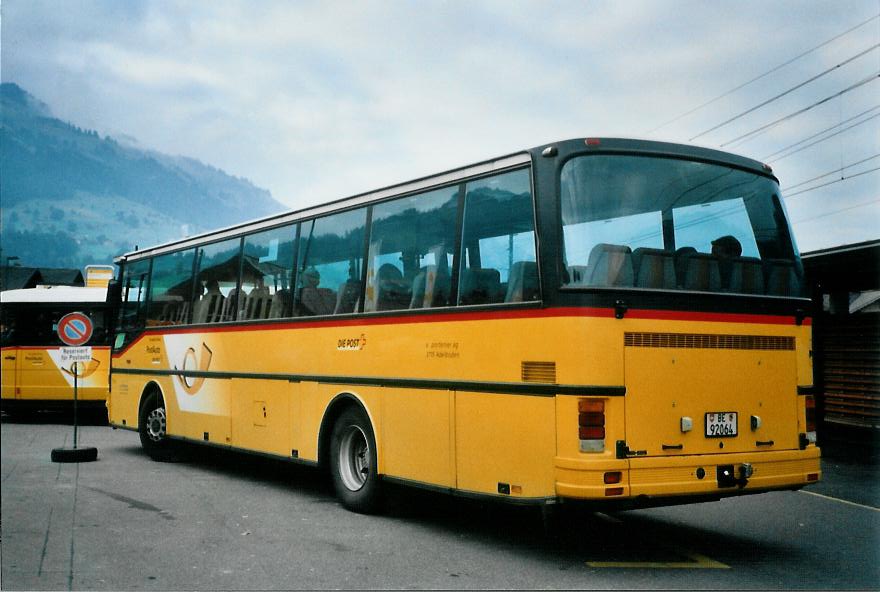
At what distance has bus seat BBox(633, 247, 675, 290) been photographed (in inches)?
288

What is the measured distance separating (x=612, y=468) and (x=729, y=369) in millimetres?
1476

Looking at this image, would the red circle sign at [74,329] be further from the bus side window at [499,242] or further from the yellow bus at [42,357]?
the bus side window at [499,242]

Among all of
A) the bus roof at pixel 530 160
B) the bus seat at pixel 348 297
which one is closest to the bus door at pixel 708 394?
the bus roof at pixel 530 160

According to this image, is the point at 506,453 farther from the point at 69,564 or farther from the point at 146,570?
the point at 69,564

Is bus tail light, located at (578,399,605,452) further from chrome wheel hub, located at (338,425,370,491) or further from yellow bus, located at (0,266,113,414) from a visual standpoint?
yellow bus, located at (0,266,113,414)

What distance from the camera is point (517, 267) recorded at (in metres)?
7.54

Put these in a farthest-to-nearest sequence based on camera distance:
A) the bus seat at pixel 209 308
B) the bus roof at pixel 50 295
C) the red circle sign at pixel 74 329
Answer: the bus roof at pixel 50 295
the red circle sign at pixel 74 329
the bus seat at pixel 209 308

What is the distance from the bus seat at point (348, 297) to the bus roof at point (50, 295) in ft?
49.5

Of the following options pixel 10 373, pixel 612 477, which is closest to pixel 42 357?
pixel 10 373

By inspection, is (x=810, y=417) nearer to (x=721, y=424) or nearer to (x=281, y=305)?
(x=721, y=424)

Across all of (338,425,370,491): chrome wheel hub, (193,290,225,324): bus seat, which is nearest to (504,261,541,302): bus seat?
(338,425,370,491): chrome wheel hub

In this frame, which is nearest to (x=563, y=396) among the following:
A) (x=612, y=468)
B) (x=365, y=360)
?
(x=612, y=468)

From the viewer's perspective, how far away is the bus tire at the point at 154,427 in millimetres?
14414

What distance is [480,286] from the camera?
8023 millimetres
